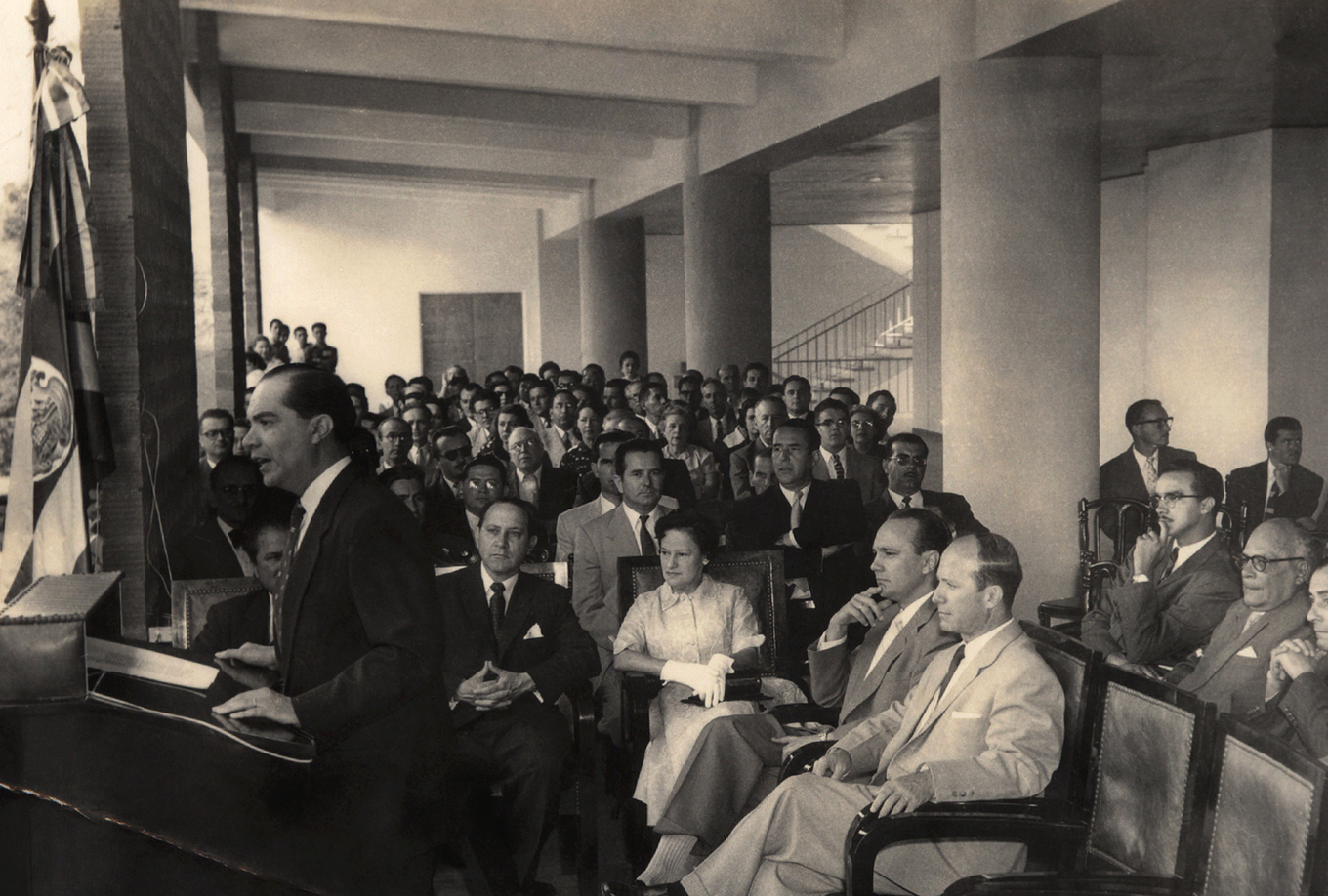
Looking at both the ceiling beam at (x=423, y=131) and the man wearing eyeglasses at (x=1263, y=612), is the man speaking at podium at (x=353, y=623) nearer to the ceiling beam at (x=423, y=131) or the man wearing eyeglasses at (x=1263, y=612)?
the man wearing eyeglasses at (x=1263, y=612)

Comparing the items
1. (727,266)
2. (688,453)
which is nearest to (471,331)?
(727,266)

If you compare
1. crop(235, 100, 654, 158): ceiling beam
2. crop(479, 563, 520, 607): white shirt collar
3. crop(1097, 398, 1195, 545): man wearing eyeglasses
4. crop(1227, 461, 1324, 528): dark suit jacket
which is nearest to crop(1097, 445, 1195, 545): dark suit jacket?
crop(1097, 398, 1195, 545): man wearing eyeglasses

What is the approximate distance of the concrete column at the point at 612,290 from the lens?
17734 millimetres

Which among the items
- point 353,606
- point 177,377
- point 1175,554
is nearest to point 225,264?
point 177,377

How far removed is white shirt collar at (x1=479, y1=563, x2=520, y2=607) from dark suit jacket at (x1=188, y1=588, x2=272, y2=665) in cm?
70

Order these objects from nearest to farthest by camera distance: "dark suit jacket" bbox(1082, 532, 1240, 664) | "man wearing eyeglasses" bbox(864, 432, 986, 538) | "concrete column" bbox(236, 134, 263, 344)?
"dark suit jacket" bbox(1082, 532, 1240, 664), "man wearing eyeglasses" bbox(864, 432, 986, 538), "concrete column" bbox(236, 134, 263, 344)

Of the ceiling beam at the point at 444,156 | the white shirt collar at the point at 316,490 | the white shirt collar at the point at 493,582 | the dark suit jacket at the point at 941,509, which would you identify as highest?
the ceiling beam at the point at 444,156

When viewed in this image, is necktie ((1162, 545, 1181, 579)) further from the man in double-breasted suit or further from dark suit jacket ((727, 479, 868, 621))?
the man in double-breasted suit

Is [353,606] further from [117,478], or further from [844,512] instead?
[844,512]

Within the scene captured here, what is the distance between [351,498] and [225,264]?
714 cm

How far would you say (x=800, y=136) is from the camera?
10.1m

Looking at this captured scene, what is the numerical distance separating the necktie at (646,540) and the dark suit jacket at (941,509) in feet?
3.34

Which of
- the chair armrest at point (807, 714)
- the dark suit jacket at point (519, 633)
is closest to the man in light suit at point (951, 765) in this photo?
the chair armrest at point (807, 714)

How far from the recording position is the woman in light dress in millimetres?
4199
